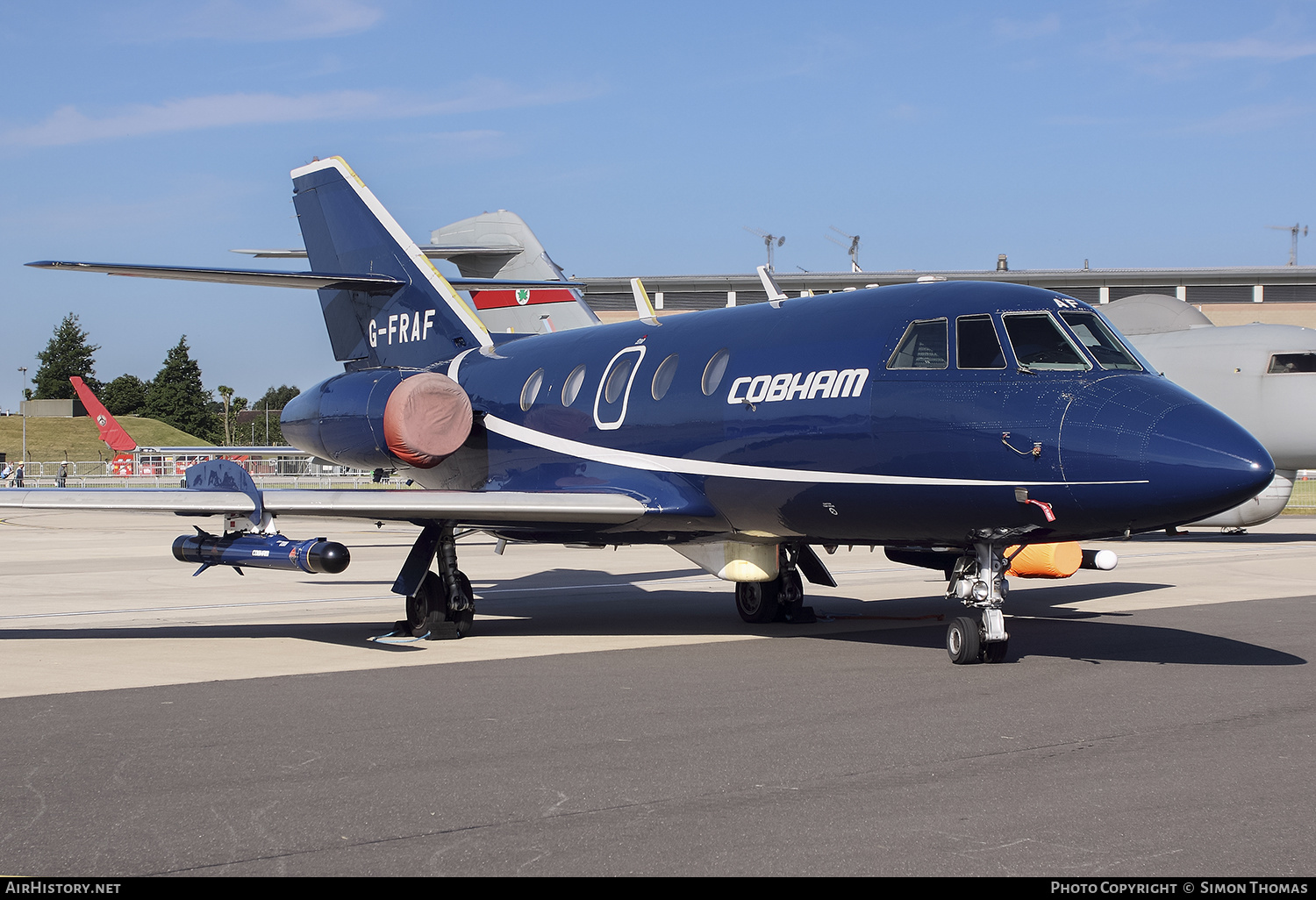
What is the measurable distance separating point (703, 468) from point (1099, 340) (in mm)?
3847

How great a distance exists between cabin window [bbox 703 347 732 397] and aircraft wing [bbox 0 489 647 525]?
52.4 inches

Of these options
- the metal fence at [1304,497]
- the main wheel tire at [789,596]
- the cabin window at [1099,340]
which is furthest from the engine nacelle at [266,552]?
the metal fence at [1304,497]

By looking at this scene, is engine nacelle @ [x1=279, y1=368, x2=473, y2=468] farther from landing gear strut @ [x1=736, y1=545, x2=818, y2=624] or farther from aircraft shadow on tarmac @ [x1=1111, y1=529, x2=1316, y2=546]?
aircraft shadow on tarmac @ [x1=1111, y1=529, x2=1316, y2=546]

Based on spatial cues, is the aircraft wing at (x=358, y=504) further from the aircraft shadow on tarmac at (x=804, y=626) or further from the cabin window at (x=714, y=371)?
the aircraft shadow on tarmac at (x=804, y=626)

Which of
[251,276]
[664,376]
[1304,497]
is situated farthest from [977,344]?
[1304,497]

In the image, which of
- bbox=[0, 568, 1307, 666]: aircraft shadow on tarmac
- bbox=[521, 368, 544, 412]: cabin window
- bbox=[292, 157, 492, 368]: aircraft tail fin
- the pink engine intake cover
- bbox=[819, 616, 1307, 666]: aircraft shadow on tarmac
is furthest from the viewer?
bbox=[292, 157, 492, 368]: aircraft tail fin

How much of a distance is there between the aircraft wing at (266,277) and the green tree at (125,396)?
131660mm

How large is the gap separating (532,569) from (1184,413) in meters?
15.0

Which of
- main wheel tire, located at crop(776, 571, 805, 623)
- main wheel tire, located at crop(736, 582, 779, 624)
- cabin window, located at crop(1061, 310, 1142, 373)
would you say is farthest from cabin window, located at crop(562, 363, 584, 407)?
cabin window, located at crop(1061, 310, 1142, 373)

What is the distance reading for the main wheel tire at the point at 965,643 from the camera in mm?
10805

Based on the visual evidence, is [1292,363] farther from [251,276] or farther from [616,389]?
[251,276]

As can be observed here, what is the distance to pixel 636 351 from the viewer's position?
13984 millimetres

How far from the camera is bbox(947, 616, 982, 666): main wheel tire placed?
1080cm

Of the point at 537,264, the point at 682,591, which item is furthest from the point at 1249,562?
the point at 537,264
